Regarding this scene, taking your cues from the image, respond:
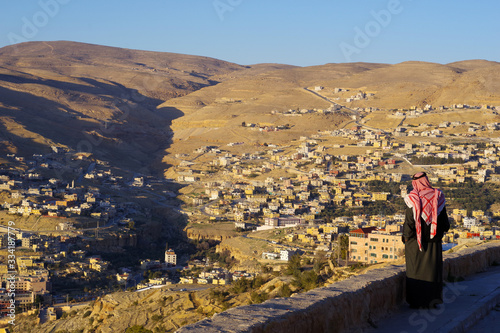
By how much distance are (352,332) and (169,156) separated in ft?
168

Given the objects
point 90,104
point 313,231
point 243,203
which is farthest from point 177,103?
point 313,231

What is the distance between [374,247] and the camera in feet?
52.3

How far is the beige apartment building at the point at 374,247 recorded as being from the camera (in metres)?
15.7

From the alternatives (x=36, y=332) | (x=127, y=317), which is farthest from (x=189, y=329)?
(x=36, y=332)

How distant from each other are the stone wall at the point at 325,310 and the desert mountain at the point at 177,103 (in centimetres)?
4300

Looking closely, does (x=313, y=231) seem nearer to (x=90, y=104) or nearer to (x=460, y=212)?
(x=460, y=212)

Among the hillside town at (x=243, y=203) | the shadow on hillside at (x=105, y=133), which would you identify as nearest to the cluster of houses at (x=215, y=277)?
the hillside town at (x=243, y=203)

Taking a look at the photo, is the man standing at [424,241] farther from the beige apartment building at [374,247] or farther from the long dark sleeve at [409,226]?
the beige apartment building at [374,247]

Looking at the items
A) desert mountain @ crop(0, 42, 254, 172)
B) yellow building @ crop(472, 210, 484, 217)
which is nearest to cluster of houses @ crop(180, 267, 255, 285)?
yellow building @ crop(472, 210, 484, 217)

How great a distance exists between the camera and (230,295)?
1310cm

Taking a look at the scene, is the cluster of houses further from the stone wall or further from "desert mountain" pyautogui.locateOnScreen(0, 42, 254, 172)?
"desert mountain" pyautogui.locateOnScreen(0, 42, 254, 172)

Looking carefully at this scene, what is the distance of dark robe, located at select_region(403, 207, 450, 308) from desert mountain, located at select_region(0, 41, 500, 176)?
141ft

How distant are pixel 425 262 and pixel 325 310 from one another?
127 cm

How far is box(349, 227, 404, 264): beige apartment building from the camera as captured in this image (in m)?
15.7
